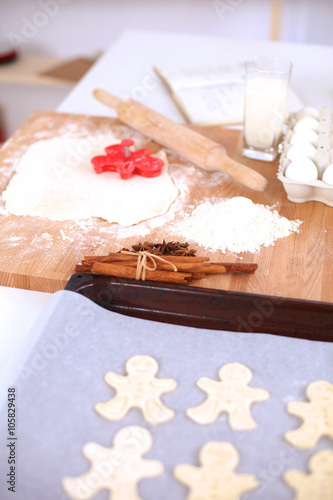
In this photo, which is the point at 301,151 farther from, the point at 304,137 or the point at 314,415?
the point at 314,415

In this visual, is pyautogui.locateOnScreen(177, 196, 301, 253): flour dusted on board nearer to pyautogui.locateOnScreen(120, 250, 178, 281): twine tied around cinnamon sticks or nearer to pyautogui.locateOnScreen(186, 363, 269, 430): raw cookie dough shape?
pyautogui.locateOnScreen(120, 250, 178, 281): twine tied around cinnamon sticks

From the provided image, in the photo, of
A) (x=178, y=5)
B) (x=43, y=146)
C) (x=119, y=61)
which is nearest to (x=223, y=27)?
(x=178, y=5)

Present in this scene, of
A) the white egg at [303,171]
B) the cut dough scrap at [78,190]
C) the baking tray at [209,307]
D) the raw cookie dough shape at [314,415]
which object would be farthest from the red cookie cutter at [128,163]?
the raw cookie dough shape at [314,415]

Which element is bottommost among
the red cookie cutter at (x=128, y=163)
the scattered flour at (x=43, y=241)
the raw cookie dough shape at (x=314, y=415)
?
the raw cookie dough shape at (x=314, y=415)

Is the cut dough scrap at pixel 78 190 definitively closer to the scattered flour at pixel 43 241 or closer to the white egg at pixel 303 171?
the scattered flour at pixel 43 241

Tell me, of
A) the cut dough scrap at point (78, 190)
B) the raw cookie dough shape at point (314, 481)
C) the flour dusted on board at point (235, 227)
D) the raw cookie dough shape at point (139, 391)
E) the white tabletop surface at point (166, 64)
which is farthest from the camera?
the white tabletop surface at point (166, 64)

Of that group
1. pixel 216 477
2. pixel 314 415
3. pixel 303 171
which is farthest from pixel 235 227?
pixel 216 477
